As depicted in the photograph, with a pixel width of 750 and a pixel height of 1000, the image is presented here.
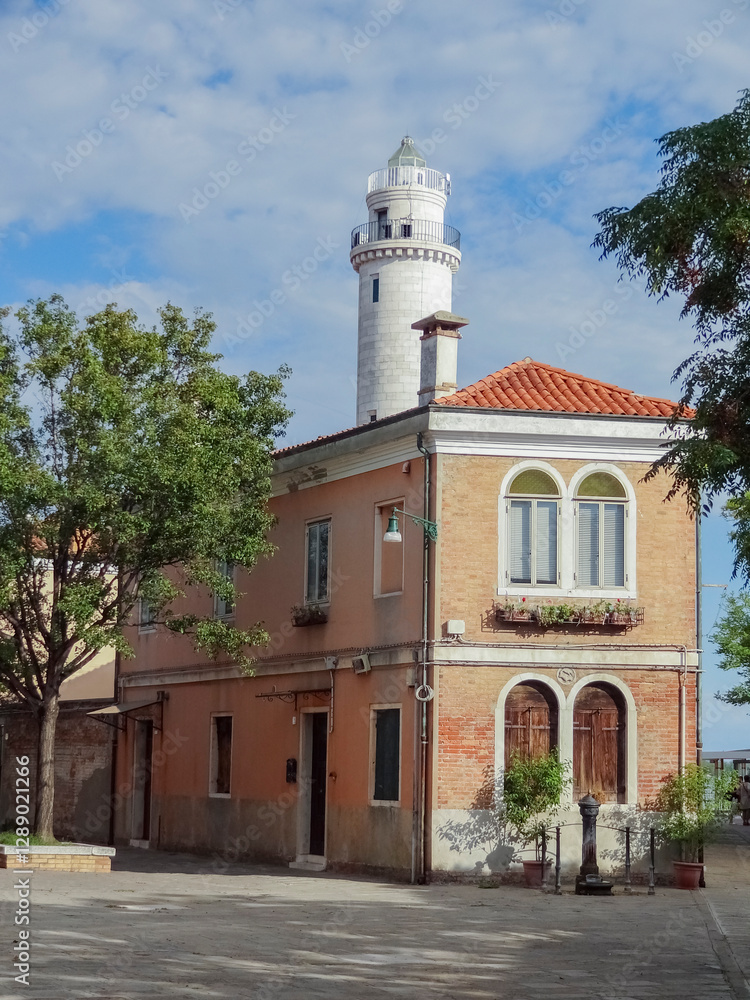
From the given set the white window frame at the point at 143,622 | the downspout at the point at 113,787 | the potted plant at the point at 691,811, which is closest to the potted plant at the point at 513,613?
the potted plant at the point at 691,811

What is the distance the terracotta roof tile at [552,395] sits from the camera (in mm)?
21266

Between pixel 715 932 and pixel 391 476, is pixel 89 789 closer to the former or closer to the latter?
pixel 391 476

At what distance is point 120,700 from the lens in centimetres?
2944

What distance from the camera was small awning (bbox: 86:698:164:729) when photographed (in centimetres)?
2745

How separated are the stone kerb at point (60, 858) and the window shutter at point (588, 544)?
8044mm

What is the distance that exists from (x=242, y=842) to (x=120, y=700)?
5.81m

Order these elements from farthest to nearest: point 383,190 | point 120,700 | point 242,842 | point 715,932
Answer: point 383,190 → point 120,700 → point 242,842 → point 715,932

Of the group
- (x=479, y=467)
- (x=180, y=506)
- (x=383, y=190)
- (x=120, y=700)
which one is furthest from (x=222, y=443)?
(x=383, y=190)

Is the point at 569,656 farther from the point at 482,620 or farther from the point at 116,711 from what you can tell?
the point at 116,711

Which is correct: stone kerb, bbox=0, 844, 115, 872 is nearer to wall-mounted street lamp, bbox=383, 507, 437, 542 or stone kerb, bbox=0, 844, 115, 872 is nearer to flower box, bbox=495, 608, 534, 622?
wall-mounted street lamp, bbox=383, 507, 437, 542

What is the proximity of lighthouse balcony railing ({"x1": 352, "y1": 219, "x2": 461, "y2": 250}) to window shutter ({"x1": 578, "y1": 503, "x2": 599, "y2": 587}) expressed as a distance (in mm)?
28144

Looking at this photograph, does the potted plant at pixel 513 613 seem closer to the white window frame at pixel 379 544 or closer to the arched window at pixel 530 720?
the arched window at pixel 530 720

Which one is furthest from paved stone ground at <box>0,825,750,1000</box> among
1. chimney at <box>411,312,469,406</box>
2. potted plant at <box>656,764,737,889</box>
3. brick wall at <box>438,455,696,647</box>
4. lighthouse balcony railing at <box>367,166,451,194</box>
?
lighthouse balcony railing at <box>367,166,451,194</box>

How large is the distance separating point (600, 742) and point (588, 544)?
2.89m
